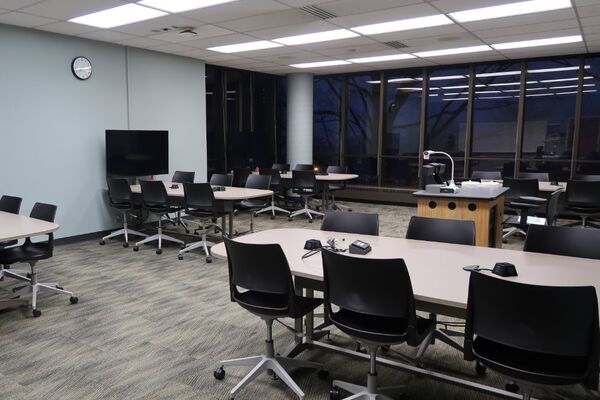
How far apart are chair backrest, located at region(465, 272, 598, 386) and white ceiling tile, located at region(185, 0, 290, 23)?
11.9 ft

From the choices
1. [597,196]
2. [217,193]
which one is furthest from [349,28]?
[597,196]

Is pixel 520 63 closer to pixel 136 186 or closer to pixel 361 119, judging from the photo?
pixel 361 119

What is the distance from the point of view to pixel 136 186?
655cm

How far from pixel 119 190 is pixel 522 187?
5.45 metres

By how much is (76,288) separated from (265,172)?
4541 millimetres

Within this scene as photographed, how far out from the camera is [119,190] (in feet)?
20.2

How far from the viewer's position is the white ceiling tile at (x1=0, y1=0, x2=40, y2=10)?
173 inches

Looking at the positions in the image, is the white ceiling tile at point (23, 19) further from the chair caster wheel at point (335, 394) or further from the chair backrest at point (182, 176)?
the chair caster wheel at point (335, 394)

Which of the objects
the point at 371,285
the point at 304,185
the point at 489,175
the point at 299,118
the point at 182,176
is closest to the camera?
the point at 371,285

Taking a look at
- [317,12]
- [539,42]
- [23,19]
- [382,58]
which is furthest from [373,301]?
[382,58]

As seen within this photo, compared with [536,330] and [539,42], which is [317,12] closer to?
[539,42]

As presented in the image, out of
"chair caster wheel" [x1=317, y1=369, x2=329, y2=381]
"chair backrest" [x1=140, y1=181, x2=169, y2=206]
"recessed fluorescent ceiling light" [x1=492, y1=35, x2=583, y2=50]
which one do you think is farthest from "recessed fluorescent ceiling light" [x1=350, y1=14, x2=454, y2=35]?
"chair caster wheel" [x1=317, y1=369, x2=329, y2=381]

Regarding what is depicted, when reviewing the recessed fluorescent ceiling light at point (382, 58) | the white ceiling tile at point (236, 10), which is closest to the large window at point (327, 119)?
the recessed fluorescent ceiling light at point (382, 58)

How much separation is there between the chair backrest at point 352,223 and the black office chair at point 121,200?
3.58 metres
